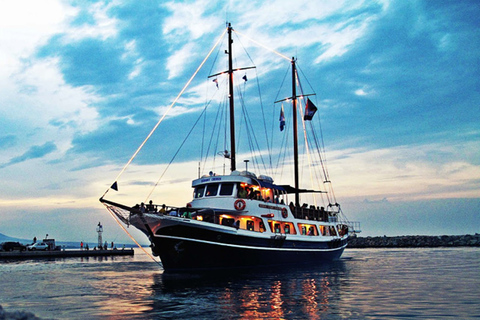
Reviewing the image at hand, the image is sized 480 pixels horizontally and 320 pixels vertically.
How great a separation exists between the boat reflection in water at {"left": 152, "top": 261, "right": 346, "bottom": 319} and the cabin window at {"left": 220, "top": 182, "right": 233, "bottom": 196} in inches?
250

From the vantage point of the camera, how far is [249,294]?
2122 cm

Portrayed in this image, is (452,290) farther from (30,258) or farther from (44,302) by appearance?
(30,258)

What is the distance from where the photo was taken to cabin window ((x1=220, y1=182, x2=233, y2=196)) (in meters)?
34.3

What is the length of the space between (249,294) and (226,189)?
13961 mm

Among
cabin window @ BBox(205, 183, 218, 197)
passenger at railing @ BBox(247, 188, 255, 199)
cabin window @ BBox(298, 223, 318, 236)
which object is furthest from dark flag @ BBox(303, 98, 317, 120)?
cabin window @ BBox(205, 183, 218, 197)

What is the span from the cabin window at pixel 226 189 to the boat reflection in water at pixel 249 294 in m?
6.36

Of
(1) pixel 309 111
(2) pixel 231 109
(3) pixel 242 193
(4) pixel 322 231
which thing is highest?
(1) pixel 309 111

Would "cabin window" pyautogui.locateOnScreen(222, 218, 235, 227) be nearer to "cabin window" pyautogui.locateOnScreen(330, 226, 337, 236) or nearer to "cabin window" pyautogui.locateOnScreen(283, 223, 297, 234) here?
"cabin window" pyautogui.locateOnScreen(283, 223, 297, 234)

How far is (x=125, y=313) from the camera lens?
54.7 ft

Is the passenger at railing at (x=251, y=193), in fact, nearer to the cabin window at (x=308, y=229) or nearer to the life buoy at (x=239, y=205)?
the life buoy at (x=239, y=205)

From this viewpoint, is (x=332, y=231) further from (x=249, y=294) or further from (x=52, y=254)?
(x=52, y=254)

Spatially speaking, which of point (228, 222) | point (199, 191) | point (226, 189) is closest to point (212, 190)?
point (226, 189)

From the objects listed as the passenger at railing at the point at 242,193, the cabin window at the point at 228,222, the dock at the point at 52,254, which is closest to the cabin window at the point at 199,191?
the passenger at railing at the point at 242,193

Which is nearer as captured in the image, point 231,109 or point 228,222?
point 228,222
